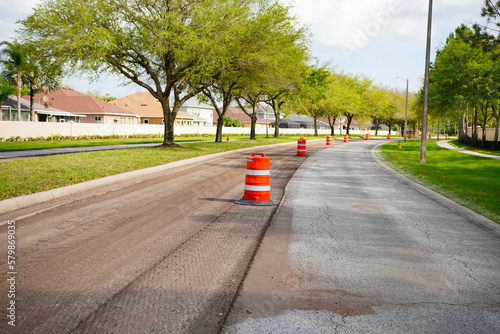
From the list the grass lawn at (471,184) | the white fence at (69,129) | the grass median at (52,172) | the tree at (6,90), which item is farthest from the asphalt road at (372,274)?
the tree at (6,90)

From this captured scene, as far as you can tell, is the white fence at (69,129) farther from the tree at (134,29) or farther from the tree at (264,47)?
the tree at (264,47)

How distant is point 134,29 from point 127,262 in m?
21.4

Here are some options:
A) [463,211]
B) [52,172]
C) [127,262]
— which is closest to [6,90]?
[52,172]

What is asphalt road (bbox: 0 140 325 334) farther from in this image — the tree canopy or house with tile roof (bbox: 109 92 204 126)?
house with tile roof (bbox: 109 92 204 126)

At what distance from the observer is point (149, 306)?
12.8 feet

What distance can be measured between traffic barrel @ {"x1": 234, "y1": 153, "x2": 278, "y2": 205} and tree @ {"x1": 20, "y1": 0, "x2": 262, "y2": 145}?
14.1 m

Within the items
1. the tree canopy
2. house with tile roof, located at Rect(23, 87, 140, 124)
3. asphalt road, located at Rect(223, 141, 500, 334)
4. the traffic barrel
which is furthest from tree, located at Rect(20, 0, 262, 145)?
→ house with tile roof, located at Rect(23, 87, 140, 124)

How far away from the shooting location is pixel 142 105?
75125 mm

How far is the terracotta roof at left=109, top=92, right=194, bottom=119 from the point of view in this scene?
2875 inches

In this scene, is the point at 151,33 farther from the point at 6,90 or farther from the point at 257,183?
the point at 6,90

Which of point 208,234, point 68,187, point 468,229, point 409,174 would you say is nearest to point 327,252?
point 208,234

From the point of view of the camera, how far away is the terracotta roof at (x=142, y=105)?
73.0 metres

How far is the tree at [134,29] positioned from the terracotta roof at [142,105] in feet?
158

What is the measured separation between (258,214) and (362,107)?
76.1 m
